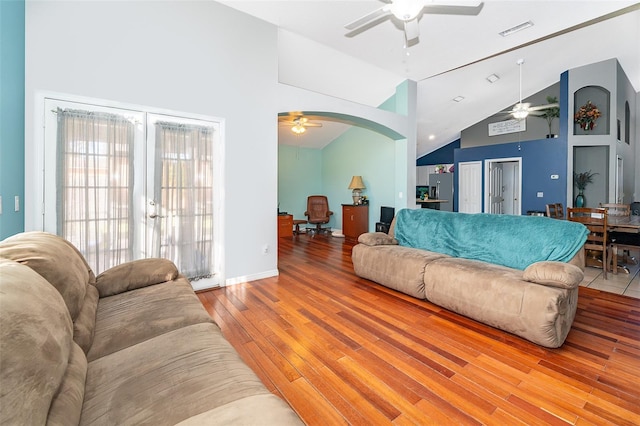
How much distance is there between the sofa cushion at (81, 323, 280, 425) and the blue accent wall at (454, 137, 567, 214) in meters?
9.01

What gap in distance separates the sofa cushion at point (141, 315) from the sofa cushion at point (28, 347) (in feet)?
1.36

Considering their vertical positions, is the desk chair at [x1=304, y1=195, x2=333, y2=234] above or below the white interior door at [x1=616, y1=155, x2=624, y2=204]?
below

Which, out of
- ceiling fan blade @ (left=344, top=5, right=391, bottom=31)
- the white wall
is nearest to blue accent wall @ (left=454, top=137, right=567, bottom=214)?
ceiling fan blade @ (left=344, top=5, right=391, bottom=31)

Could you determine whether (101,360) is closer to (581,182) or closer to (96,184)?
(96,184)

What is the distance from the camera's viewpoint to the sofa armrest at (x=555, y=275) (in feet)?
7.06

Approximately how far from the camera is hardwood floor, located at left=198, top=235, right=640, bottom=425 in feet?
5.13

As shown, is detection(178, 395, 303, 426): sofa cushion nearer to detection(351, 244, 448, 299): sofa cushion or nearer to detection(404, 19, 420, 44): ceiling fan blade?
detection(351, 244, 448, 299): sofa cushion

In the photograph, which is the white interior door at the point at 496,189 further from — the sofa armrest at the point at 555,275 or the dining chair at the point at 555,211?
the sofa armrest at the point at 555,275

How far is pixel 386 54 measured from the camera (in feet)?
15.4

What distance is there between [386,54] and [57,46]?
168 inches

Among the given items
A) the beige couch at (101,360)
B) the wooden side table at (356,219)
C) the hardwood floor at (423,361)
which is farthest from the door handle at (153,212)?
the wooden side table at (356,219)

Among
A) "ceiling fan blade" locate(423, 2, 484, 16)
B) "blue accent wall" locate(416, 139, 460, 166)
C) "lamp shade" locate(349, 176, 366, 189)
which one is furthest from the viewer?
"blue accent wall" locate(416, 139, 460, 166)

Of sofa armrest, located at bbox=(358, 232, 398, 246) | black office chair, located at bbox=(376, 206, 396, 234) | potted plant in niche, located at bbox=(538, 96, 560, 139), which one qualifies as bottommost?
sofa armrest, located at bbox=(358, 232, 398, 246)

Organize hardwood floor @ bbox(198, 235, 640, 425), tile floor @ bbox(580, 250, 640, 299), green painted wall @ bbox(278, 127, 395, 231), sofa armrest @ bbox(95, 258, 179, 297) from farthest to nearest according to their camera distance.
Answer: green painted wall @ bbox(278, 127, 395, 231) → tile floor @ bbox(580, 250, 640, 299) → sofa armrest @ bbox(95, 258, 179, 297) → hardwood floor @ bbox(198, 235, 640, 425)
